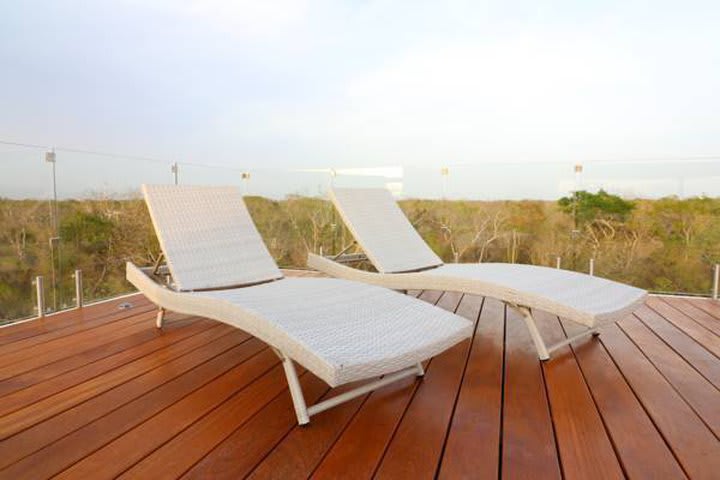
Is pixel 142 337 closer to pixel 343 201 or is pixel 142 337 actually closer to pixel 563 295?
pixel 343 201

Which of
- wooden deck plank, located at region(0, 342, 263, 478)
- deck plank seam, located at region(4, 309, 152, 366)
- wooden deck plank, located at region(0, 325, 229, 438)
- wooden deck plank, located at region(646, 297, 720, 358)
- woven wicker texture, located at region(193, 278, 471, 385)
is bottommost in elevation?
wooden deck plank, located at region(0, 342, 263, 478)

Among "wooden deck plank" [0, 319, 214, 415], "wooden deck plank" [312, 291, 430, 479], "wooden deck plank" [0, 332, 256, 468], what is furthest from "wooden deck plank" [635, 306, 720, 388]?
"wooden deck plank" [0, 319, 214, 415]

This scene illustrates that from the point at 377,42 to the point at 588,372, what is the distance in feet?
22.6

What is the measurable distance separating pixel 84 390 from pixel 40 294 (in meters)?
1.78

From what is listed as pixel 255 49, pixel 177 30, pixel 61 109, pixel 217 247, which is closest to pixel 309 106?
pixel 255 49

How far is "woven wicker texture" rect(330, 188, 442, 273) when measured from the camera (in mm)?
3299

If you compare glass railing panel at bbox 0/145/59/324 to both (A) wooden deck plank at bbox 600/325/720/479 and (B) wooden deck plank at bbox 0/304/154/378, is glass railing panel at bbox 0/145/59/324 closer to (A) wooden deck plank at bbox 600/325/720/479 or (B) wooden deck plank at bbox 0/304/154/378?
(B) wooden deck plank at bbox 0/304/154/378

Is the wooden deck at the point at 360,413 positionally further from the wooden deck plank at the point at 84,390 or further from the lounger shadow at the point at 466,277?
the lounger shadow at the point at 466,277

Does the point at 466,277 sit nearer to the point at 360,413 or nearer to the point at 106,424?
the point at 360,413

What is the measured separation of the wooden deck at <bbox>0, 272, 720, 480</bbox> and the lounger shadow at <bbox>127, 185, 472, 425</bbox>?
0.63 ft

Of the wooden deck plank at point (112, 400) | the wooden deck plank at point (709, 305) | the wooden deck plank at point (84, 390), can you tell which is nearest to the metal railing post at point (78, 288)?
the wooden deck plank at point (84, 390)

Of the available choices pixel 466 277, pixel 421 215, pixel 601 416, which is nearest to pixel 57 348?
pixel 466 277

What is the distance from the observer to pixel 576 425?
1623mm

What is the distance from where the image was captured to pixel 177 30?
7.59 m
